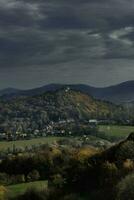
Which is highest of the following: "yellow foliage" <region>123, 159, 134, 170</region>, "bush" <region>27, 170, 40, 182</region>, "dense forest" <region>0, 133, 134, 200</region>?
"yellow foliage" <region>123, 159, 134, 170</region>

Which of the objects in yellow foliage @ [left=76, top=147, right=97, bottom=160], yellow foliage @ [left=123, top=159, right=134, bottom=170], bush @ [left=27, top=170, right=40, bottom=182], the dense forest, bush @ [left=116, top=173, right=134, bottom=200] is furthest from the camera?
yellow foliage @ [left=76, top=147, right=97, bottom=160]

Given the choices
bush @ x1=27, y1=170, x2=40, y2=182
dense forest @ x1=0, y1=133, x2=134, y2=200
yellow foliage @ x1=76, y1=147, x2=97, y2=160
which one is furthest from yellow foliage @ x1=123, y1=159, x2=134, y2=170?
bush @ x1=27, y1=170, x2=40, y2=182

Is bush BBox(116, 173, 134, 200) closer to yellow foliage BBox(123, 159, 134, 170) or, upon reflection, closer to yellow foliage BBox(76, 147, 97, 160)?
yellow foliage BBox(123, 159, 134, 170)

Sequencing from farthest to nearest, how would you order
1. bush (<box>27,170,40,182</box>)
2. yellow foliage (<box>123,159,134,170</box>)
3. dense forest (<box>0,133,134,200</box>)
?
1. bush (<box>27,170,40,182</box>)
2. yellow foliage (<box>123,159,134,170</box>)
3. dense forest (<box>0,133,134,200</box>)

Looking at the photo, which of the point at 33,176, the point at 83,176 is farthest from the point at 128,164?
the point at 33,176

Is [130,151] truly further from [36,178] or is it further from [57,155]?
[57,155]

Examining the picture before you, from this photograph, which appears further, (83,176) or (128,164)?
(83,176)

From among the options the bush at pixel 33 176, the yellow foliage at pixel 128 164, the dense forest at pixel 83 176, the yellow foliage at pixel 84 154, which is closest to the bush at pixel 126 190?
the dense forest at pixel 83 176

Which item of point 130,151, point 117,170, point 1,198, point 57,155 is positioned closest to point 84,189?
point 117,170

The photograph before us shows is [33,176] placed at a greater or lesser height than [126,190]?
lesser

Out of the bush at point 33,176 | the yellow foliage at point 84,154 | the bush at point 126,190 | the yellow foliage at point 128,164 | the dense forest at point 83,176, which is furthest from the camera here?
the yellow foliage at point 84,154

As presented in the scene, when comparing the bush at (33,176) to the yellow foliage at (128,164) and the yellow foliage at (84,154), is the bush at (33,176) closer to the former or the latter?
the yellow foliage at (84,154)

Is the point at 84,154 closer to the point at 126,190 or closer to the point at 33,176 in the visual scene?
the point at 33,176
